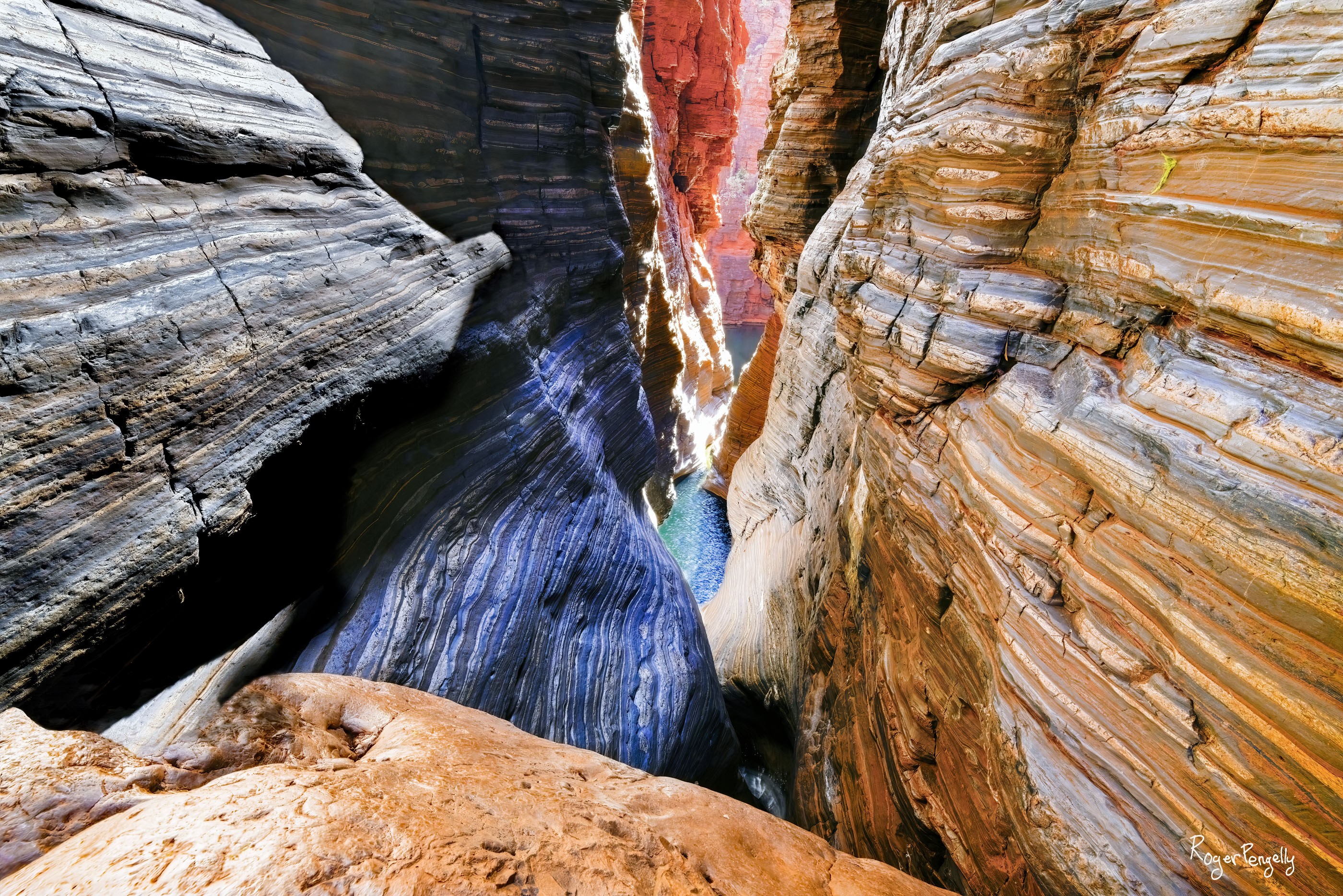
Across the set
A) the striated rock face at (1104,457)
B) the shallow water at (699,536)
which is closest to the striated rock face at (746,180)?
the shallow water at (699,536)

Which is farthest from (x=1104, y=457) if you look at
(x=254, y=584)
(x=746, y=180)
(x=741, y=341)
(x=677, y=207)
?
(x=746, y=180)

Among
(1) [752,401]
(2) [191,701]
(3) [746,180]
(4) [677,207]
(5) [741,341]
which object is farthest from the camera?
(3) [746,180]

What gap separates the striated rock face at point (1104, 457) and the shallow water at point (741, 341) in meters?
23.1

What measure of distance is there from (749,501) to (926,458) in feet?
21.4

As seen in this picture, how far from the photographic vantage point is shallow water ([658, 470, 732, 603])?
13.1m

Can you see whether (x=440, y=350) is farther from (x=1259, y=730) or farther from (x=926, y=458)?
(x=1259, y=730)

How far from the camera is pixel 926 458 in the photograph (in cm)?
381

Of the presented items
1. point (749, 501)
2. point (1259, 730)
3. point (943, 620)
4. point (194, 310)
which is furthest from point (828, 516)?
point (194, 310)

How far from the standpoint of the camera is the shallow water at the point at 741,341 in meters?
28.5

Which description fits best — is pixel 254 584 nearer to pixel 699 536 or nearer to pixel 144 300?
pixel 144 300

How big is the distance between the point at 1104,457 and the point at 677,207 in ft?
62.5
